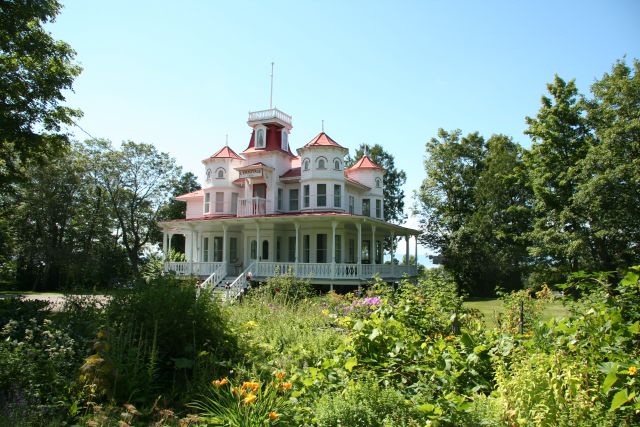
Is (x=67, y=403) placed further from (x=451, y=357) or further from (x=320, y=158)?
(x=320, y=158)

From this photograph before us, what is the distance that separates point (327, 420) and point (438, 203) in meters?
35.7

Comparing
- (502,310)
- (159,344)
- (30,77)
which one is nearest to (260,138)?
(30,77)

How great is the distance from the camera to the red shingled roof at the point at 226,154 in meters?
31.8

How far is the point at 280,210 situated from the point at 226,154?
561cm

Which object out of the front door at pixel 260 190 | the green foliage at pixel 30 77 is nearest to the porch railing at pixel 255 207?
the front door at pixel 260 190

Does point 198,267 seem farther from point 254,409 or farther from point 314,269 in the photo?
point 254,409

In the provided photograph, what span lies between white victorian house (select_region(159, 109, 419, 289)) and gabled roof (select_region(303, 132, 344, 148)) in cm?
6

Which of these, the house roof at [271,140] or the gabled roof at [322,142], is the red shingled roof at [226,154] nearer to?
the house roof at [271,140]

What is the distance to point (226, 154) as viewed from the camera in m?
32.0

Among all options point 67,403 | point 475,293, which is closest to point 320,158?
point 475,293

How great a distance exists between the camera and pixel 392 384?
4.81 meters

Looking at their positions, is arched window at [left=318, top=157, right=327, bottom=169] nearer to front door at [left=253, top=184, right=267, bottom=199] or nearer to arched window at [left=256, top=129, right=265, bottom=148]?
front door at [left=253, top=184, right=267, bottom=199]

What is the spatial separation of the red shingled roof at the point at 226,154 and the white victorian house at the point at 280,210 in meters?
0.07

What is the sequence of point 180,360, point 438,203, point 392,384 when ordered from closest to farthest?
point 392,384 < point 180,360 < point 438,203
